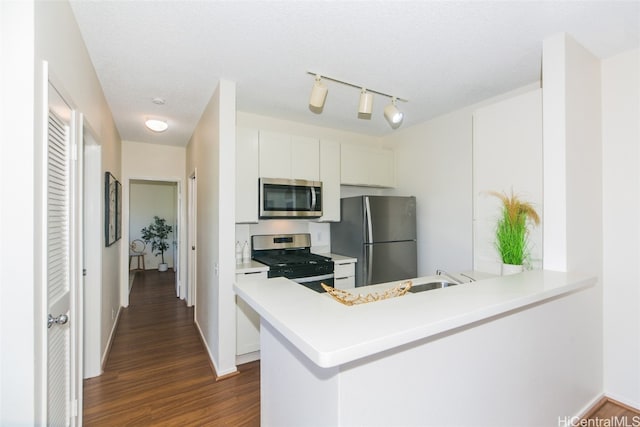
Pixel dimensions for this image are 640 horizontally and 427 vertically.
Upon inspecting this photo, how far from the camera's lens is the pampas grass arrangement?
211 cm

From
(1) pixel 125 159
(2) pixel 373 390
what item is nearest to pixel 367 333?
(2) pixel 373 390

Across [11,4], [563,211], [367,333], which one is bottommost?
[367,333]

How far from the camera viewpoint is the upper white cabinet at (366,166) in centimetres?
365

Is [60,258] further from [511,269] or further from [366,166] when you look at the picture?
[366,166]

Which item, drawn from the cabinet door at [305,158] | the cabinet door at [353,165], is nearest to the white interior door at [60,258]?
the cabinet door at [305,158]

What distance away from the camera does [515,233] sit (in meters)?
2.10

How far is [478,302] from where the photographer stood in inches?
52.6

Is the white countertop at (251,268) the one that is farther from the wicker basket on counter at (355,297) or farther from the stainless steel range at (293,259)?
the wicker basket on counter at (355,297)

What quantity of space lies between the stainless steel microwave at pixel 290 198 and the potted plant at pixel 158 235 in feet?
18.4

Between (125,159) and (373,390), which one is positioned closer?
(373,390)

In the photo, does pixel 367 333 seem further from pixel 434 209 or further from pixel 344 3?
pixel 434 209

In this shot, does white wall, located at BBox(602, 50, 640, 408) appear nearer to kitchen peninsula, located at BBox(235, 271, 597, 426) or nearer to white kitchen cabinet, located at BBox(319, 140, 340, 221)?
kitchen peninsula, located at BBox(235, 271, 597, 426)

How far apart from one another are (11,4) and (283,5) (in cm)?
111

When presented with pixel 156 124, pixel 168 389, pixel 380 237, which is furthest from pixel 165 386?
pixel 156 124
